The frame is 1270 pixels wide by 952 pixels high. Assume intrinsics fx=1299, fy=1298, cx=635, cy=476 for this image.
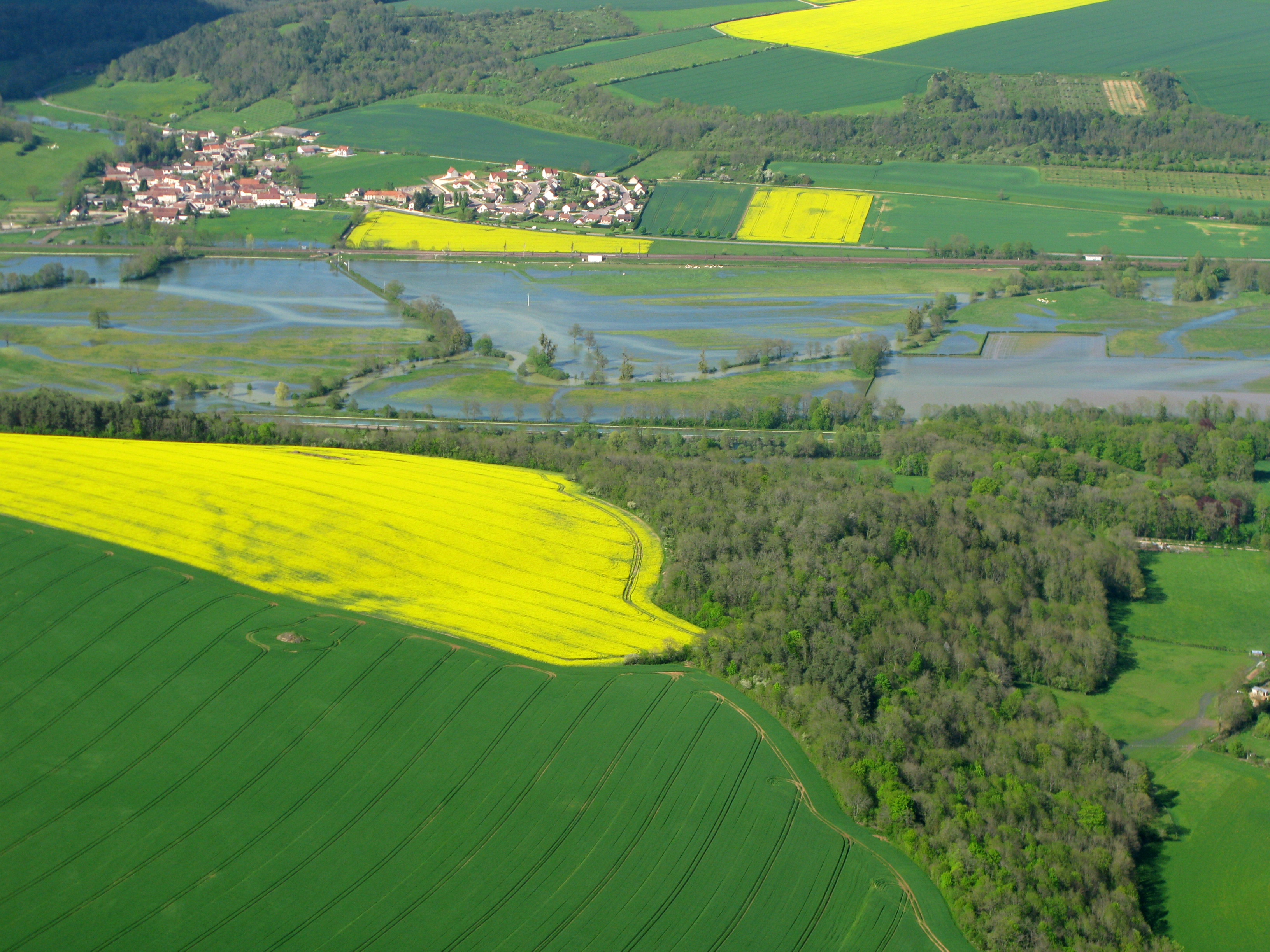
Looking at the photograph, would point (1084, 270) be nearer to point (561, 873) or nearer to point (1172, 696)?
point (1172, 696)

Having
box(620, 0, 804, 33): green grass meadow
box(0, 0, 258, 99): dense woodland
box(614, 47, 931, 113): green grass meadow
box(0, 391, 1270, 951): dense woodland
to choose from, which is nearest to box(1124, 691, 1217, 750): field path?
box(0, 391, 1270, 951): dense woodland

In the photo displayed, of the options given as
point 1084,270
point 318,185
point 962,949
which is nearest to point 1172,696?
point 962,949

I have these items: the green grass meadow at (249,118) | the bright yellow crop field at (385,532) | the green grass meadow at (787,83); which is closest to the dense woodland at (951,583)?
the bright yellow crop field at (385,532)

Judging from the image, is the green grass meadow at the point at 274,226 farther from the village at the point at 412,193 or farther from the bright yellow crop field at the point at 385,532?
the bright yellow crop field at the point at 385,532

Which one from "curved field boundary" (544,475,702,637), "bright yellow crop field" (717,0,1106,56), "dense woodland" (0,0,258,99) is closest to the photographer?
"curved field boundary" (544,475,702,637)

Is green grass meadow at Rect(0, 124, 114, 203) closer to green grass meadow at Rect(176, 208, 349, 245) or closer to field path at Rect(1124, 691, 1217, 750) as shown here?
green grass meadow at Rect(176, 208, 349, 245)
